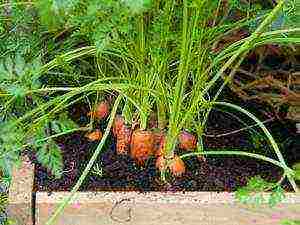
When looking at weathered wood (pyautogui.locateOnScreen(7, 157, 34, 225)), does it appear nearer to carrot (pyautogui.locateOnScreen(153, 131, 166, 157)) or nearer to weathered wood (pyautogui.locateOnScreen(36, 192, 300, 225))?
weathered wood (pyautogui.locateOnScreen(36, 192, 300, 225))

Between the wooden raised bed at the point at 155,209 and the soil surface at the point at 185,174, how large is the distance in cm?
4

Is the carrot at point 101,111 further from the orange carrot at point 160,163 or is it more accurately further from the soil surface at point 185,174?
the orange carrot at point 160,163

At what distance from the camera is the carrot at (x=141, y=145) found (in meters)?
1.02

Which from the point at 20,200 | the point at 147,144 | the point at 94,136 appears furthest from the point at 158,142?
the point at 20,200

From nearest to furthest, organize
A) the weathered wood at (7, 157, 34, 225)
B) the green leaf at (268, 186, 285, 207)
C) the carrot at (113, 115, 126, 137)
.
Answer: the green leaf at (268, 186, 285, 207) → the weathered wood at (7, 157, 34, 225) → the carrot at (113, 115, 126, 137)

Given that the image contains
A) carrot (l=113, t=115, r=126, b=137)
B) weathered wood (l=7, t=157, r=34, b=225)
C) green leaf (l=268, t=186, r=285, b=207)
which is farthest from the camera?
carrot (l=113, t=115, r=126, b=137)

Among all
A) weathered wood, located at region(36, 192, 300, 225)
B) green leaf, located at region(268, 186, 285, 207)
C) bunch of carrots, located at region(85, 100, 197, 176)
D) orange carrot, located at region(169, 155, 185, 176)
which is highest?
bunch of carrots, located at region(85, 100, 197, 176)

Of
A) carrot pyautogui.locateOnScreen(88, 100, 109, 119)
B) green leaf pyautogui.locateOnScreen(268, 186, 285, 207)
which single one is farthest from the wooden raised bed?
carrot pyautogui.locateOnScreen(88, 100, 109, 119)

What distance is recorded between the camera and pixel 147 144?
1.03 meters

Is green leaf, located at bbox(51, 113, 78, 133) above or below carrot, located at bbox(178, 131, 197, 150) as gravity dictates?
above

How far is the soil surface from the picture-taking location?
3.27 ft

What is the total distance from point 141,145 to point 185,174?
8 centimetres

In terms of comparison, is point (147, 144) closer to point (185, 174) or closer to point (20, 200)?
point (185, 174)

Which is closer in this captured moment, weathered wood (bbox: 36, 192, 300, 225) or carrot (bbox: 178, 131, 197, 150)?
weathered wood (bbox: 36, 192, 300, 225)
